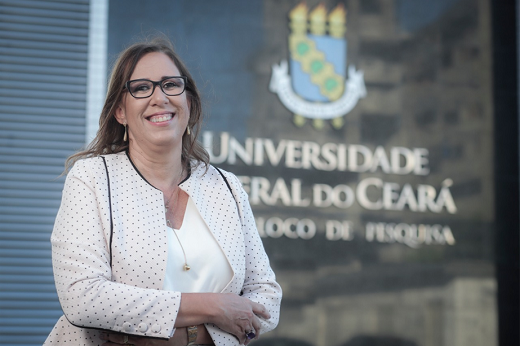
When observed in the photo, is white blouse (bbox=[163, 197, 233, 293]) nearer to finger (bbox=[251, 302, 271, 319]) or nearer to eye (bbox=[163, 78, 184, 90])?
finger (bbox=[251, 302, 271, 319])

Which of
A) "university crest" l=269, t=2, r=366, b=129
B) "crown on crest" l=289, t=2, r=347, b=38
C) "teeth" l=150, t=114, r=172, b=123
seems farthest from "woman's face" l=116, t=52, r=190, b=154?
"crown on crest" l=289, t=2, r=347, b=38

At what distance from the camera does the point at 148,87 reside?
6.75 feet

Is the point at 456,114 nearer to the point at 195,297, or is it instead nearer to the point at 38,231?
the point at 38,231

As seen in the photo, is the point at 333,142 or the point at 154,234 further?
the point at 333,142

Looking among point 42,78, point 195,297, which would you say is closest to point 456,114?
point 42,78

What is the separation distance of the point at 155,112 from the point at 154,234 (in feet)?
1.35

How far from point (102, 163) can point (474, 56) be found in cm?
494

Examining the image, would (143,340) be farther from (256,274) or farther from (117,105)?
(117,105)

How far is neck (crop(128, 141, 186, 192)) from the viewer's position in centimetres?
209

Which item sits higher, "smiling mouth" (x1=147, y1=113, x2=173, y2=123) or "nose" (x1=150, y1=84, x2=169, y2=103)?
"nose" (x1=150, y1=84, x2=169, y2=103)

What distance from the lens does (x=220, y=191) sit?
2.17 m

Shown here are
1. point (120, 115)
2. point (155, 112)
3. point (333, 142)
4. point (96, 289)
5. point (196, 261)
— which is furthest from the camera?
point (333, 142)

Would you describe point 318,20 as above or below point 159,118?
above

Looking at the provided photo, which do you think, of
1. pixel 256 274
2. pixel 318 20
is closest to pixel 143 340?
pixel 256 274
